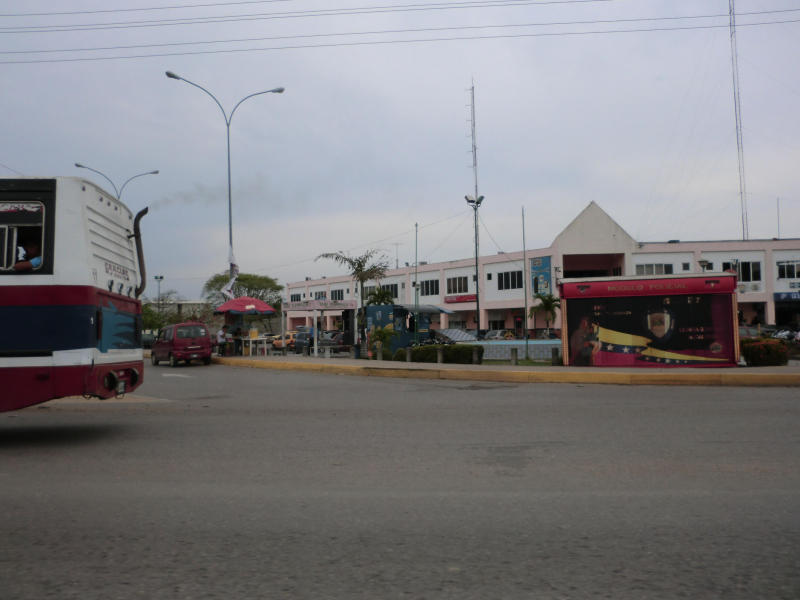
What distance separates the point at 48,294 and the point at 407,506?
4.86 m

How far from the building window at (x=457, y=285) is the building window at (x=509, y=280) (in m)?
4.91

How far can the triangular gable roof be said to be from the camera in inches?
2160

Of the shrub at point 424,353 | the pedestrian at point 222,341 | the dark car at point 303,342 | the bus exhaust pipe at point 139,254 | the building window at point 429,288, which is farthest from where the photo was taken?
the building window at point 429,288

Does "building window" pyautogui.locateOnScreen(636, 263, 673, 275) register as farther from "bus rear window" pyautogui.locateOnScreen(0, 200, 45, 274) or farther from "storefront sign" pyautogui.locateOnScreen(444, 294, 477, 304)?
"bus rear window" pyautogui.locateOnScreen(0, 200, 45, 274)

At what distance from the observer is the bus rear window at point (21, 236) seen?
712 centimetres

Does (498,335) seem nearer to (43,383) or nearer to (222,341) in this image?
(222,341)

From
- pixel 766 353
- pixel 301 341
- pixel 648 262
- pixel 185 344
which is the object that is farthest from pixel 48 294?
pixel 648 262

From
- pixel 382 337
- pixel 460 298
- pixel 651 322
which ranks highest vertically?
pixel 460 298

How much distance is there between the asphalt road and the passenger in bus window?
6.68ft

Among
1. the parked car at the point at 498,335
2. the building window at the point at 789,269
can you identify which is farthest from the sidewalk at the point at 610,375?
the building window at the point at 789,269

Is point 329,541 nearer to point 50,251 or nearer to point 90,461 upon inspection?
point 90,461

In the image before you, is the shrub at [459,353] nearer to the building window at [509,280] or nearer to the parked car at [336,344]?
the parked car at [336,344]

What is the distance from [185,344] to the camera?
2617cm

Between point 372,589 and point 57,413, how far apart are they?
9590 mm
